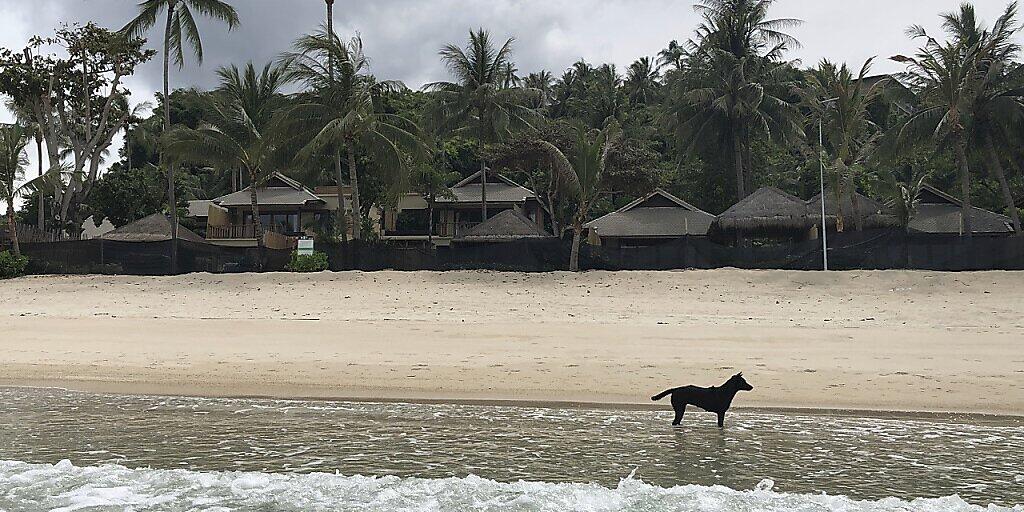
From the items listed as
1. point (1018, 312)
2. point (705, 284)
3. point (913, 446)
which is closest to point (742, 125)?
point (705, 284)

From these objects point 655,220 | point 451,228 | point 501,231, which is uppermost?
point 451,228

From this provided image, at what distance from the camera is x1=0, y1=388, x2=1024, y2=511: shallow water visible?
593 cm

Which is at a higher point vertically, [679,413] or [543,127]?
[543,127]

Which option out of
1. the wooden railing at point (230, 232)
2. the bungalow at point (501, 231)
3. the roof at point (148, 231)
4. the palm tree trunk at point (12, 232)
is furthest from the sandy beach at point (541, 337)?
the wooden railing at point (230, 232)

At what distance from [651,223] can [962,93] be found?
37.6 ft

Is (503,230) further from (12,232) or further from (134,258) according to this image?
(12,232)

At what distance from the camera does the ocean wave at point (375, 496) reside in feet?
18.8

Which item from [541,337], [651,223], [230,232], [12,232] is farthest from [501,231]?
[541,337]

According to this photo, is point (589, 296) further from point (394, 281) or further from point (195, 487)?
point (195, 487)

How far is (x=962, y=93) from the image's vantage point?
28.6 metres

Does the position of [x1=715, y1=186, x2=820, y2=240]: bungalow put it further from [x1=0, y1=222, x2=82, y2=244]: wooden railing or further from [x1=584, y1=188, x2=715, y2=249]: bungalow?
[x1=0, y1=222, x2=82, y2=244]: wooden railing

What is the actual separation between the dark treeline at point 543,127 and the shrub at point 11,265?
2530 mm

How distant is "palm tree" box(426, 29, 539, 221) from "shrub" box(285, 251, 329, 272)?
1244 centimetres

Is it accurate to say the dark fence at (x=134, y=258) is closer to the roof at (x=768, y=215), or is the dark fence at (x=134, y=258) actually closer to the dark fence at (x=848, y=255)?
the dark fence at (x=848, y=255)
